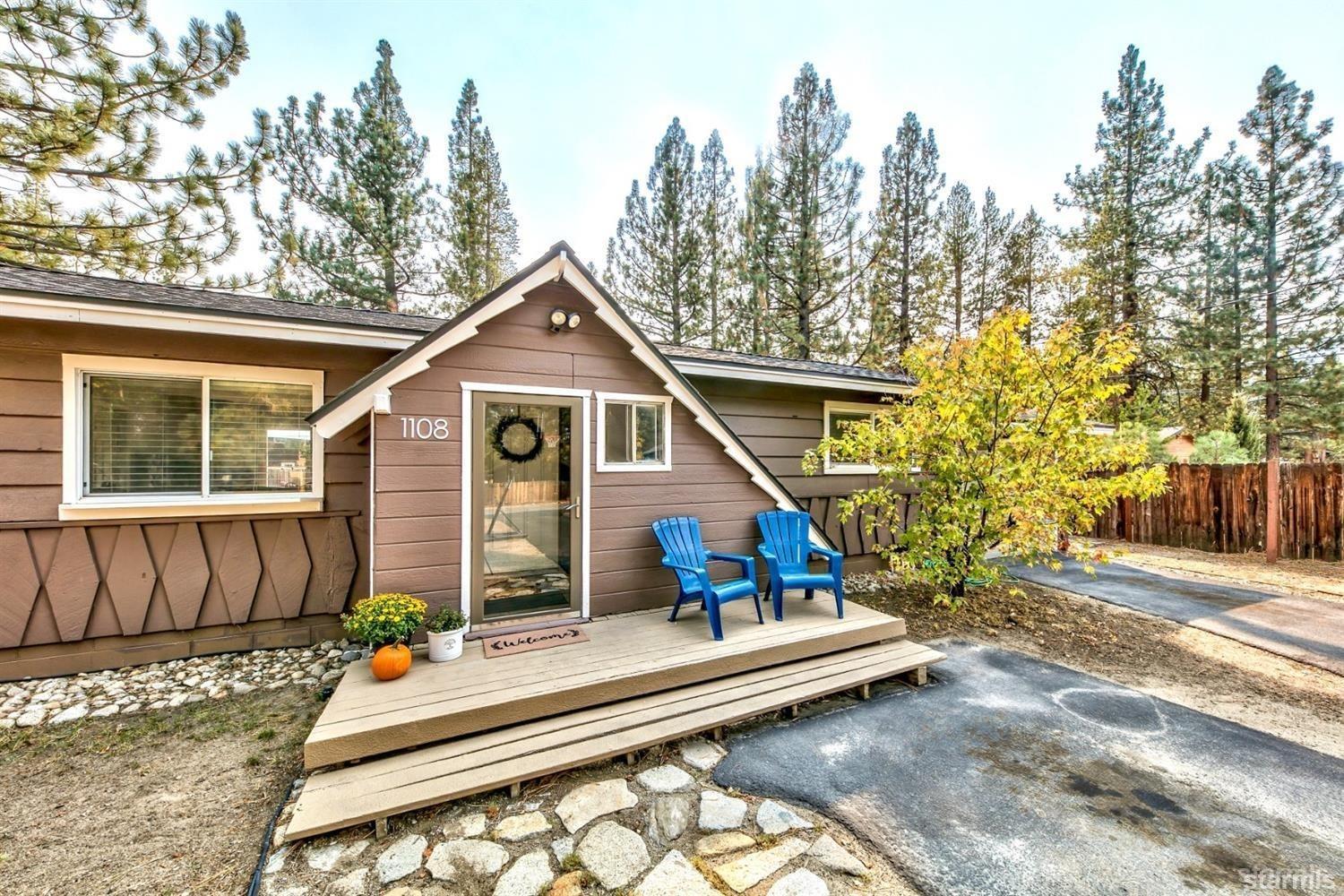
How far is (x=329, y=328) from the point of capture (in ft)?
13.6

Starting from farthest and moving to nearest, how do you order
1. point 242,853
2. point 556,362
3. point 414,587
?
point 556,362
point 414,587
point 242,853

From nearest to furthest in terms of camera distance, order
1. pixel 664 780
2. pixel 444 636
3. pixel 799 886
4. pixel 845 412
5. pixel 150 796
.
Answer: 1. pixel 799 886
2. pixel 150 796
3. pixel 664 780
4. pixel 444 636
5. pixel 845 412

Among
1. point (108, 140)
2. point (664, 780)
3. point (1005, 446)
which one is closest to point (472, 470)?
point (664, 780)

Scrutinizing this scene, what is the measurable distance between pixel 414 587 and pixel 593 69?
11459 mm

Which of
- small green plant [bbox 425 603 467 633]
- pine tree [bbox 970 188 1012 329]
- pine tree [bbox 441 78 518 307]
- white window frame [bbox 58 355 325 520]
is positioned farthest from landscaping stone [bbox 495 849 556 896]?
pine tree [bbox 970 188 1012 329]

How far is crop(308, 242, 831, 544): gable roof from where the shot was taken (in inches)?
133

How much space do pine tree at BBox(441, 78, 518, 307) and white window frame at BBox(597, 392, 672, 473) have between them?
11.3m

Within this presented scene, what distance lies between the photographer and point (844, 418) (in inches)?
277

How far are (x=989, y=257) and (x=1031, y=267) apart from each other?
1276 millimetres

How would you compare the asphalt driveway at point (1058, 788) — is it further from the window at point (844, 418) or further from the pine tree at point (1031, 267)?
the pine tree at point (1031, 267)

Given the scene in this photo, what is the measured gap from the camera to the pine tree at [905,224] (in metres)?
13.6

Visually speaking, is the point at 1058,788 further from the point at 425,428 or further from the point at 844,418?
the point at 844,418

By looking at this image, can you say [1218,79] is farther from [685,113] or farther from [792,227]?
[685,113]

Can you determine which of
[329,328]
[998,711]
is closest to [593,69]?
[329,328]
